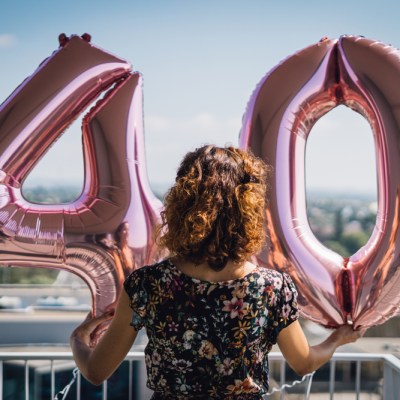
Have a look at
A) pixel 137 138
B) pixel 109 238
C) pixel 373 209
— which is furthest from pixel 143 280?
pixel 373 209

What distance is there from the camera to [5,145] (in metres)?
1.66

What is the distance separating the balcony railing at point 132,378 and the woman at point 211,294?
47.7 inches

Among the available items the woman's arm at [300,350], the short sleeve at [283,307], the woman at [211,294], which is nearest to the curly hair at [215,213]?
the woman at [211,294]

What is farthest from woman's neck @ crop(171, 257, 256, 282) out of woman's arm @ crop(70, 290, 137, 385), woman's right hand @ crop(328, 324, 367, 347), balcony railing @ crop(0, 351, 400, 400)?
balcony railing @ crop(0, 351, 400, 400)

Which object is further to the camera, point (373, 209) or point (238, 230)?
point (373, 209)

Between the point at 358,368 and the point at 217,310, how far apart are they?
163 centimetres

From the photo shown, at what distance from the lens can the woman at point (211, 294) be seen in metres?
1.14

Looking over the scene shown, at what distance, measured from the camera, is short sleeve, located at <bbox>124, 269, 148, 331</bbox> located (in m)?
1.17

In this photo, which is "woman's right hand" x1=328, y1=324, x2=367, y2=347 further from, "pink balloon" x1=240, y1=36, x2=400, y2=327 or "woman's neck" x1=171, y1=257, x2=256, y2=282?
"woman's neck" x1=171, y1=257, x2=256, y2=282

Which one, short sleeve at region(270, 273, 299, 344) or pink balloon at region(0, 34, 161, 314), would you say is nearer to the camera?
short sleeve at region(270, 273, 299, 344)

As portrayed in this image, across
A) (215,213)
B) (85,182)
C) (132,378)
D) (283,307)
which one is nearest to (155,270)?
(215,213)

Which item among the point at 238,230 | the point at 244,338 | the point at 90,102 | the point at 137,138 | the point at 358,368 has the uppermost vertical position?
the point at 90,102

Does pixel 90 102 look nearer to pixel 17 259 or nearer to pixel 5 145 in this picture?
pixel 5 145

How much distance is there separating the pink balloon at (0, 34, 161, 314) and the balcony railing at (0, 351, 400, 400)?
0.81 metres
